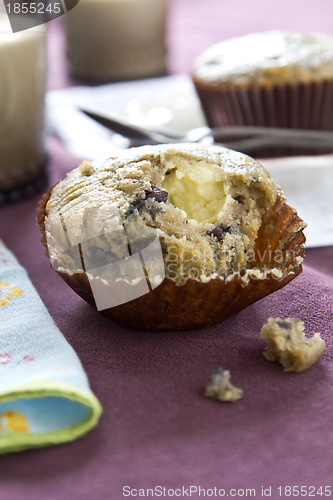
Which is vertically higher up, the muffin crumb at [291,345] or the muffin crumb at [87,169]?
the muffin crumb at [87,169]

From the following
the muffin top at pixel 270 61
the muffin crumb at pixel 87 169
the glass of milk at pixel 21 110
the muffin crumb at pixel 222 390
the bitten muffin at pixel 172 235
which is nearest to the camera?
the muffin crumb at pixel 222 390

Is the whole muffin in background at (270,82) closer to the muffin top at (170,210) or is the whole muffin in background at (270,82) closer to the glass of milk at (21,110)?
the glass of milk at (21,110)

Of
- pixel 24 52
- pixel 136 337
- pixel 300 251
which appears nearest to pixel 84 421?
pixel 136 337

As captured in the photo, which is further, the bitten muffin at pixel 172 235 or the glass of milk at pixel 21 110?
the glass of milk at pixel 21 110

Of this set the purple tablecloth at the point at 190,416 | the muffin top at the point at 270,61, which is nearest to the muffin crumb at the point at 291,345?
the purple tablecloth at the point at 190,416

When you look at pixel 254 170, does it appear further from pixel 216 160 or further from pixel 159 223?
pixel 159 223

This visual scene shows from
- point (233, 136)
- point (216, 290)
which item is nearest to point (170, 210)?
point (216, 290)
